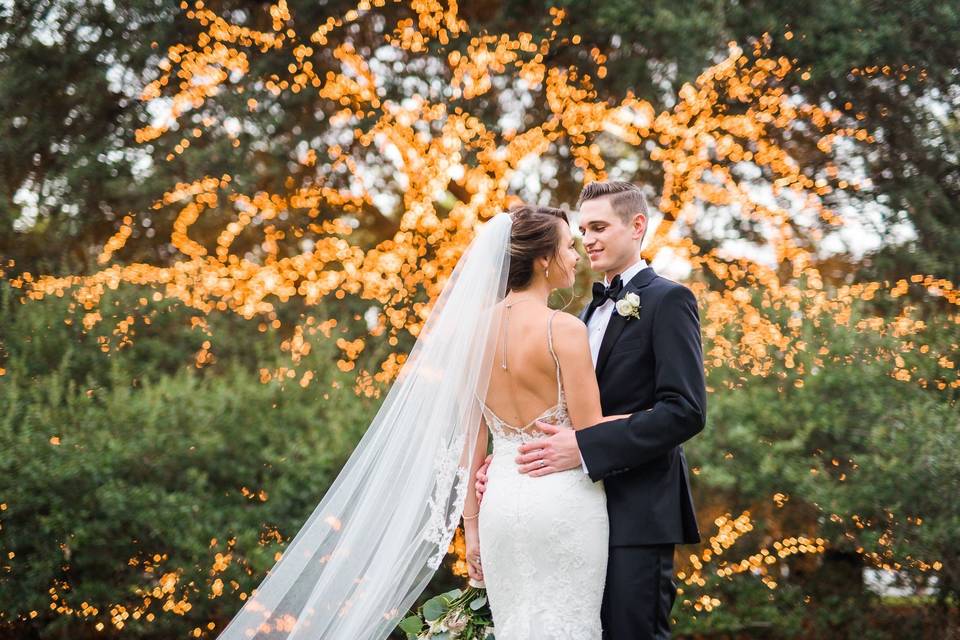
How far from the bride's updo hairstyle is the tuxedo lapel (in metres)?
0.31

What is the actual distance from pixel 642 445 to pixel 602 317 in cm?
60

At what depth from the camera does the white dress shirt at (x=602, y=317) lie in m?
3.24

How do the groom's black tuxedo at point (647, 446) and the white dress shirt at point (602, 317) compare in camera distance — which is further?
the white dress shirt at point (602, 317)

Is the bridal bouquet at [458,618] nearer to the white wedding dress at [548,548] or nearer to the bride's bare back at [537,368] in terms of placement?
the white wedding dress at [548,548]

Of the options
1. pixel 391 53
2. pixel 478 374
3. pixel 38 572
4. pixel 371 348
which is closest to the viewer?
pixel 478 374

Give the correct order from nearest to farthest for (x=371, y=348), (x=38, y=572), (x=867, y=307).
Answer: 1. (x=38, y=572)
2. (x=867, y=307)
3. (x=371, y=348)

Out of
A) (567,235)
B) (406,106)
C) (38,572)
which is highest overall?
(406,106)

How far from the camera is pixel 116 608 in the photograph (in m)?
5.56

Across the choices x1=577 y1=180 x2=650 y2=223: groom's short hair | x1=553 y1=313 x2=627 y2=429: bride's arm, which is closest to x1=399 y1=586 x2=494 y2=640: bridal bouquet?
x1=553 y1=313 x2=627 y2=429: bride's arm

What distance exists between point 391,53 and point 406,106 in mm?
486

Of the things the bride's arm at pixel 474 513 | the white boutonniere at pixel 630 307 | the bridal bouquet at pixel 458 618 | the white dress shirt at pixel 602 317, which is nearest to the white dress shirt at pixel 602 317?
the white dress shirt at pixel 602 317

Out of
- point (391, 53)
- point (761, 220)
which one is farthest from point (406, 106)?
point (761, 220)

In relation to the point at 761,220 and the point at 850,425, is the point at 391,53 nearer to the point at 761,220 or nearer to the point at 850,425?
the point at 761,220

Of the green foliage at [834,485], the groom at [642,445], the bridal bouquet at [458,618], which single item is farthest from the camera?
the green foliage at [834,485]
